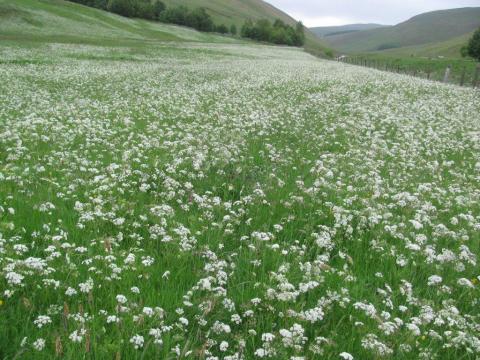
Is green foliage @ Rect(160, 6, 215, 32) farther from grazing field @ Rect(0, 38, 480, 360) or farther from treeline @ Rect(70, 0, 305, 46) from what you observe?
grazing field @ Rect(0, 38, 480, 360)

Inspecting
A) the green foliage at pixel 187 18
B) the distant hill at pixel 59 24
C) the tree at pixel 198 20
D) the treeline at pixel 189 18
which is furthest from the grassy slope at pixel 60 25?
the tree at pixel 198 20

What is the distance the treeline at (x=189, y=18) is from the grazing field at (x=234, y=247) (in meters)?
133

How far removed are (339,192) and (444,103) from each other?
18.4 metres

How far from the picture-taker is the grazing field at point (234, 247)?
161 inches

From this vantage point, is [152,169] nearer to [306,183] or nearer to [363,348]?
[306,183]

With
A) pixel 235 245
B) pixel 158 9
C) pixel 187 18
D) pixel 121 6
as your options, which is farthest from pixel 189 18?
pixel 235 245

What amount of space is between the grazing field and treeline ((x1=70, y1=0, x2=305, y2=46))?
436 ft

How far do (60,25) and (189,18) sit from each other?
281 feet

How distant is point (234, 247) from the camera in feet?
20.2

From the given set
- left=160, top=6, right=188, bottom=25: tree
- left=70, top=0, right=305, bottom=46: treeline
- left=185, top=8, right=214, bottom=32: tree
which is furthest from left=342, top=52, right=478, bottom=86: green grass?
left=185, top=8, right=214, bottom=32: tree

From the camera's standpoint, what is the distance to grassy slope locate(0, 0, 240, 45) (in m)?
65.4

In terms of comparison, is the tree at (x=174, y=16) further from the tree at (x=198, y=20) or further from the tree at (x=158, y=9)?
the tree at (x=198, y=20)

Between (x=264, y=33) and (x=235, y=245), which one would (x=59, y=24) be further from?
(x=264, y=33)

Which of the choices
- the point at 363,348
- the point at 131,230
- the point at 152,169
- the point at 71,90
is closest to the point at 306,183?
the point at 152,169
